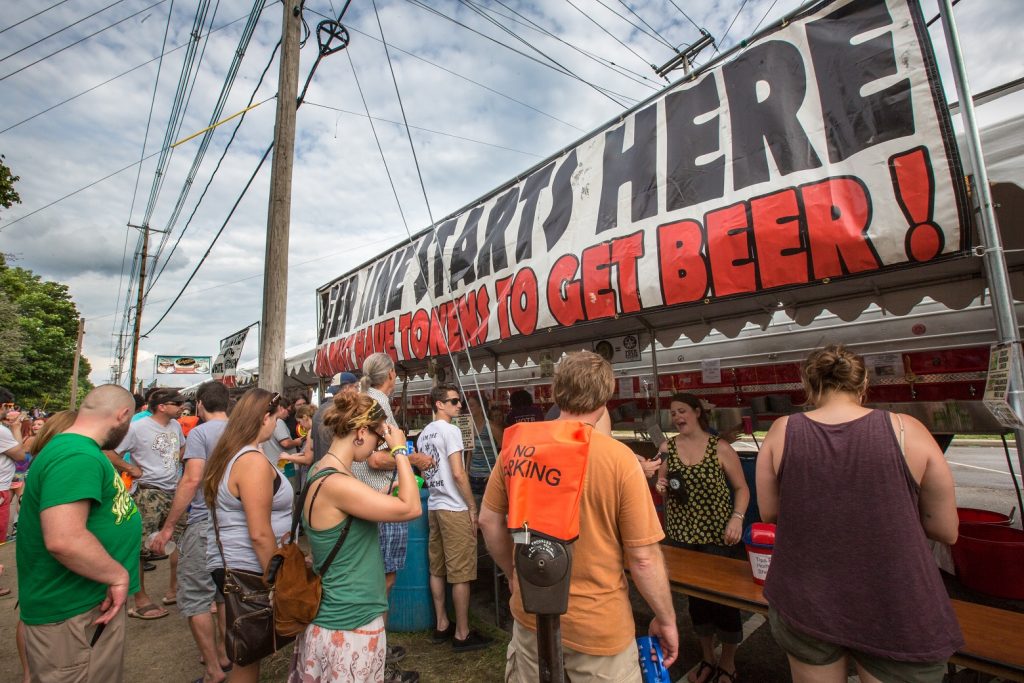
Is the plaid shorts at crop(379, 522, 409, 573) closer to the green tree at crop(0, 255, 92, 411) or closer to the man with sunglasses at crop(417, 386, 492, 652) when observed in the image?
the man with sunglasses at crop(417, 386, 492, 652)

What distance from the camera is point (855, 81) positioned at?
2.72 meters

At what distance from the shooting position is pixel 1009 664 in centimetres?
179

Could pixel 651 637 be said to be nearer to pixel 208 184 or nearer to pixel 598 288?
pixel 598 288

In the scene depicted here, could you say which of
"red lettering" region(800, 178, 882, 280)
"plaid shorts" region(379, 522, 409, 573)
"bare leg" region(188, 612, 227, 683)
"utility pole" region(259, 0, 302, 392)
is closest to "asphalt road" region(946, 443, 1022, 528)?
"red lettering" region(800, 178, 882, 280)

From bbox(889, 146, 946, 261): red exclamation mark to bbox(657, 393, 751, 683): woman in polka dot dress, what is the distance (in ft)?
5.00

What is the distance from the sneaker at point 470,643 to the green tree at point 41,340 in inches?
1309

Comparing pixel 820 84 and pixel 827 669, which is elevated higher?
pixel 820 84

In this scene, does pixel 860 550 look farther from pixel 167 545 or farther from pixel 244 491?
pixel 167 545

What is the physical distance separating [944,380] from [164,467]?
8105 millimetres

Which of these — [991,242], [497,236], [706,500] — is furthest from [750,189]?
[497,236]

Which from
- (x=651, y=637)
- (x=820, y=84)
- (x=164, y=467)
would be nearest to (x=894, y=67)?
(x=820, y=84)

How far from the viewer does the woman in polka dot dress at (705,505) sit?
9.83 feet

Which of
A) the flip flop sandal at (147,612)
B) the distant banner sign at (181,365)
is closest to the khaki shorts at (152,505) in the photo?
the flip flop sandal at (147,612)

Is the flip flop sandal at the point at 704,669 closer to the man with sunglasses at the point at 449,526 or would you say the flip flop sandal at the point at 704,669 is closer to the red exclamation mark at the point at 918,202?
the man with sunglasses at the point at 449,526
